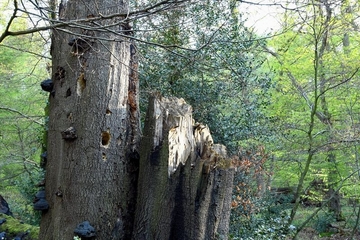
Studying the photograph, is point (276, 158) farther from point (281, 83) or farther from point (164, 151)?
point (164, 151)

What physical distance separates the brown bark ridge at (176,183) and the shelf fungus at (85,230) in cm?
44

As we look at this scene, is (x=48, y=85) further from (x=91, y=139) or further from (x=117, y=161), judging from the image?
(x=117, y=161)

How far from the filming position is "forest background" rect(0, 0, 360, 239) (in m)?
5.80

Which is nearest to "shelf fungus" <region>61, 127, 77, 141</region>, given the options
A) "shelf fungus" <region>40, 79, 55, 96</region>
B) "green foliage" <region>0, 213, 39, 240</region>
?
"shelf fungus" <region>40, 79, 55, 96</region>

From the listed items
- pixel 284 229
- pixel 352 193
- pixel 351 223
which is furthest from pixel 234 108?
pixel 351 223

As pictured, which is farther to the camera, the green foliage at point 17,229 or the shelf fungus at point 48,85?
the green foliage at point 17,229

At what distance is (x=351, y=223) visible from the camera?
41.3 ft

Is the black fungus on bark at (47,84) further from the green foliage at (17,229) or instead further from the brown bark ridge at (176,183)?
the green foliage at (17,229)

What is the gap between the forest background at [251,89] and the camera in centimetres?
580

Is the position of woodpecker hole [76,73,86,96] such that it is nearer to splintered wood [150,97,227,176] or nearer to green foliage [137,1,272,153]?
splintered wood [150,97,227,176]

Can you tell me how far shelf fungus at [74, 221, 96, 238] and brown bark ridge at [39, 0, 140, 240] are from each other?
0.10 meters

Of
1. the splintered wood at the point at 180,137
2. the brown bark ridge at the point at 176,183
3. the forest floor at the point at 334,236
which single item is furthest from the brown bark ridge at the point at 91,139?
the forest floor at the point at 334,236

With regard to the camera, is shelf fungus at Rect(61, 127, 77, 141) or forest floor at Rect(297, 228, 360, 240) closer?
shelf fungus at Rect(61, 127, 77, 141)

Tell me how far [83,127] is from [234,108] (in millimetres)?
3644
